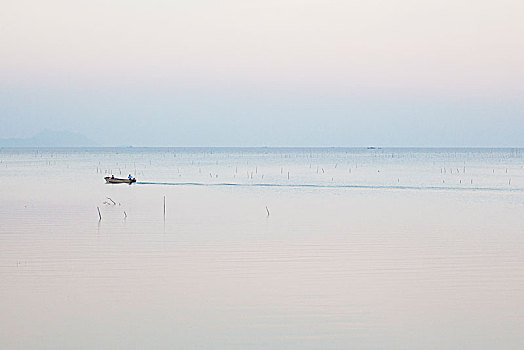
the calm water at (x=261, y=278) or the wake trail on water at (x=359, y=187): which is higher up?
the wake trail on water at (x=359, y=187)

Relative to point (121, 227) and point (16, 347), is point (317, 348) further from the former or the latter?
point (121, 227)

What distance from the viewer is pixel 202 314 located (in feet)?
34.7

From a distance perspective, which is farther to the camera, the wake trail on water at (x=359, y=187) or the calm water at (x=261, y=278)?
the wake trail on water at (x=359, y=187)

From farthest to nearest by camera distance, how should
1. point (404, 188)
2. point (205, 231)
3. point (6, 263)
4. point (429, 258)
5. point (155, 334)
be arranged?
point (404, 188) → point (205, 231) → point (429, 258) → point (6, 263) → point (155, 334)

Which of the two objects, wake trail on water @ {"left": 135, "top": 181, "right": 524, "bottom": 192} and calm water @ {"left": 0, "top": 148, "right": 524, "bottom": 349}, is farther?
wake trail on water @ {"left": 135, "top": 181, "right": 524, "bottom": 192}

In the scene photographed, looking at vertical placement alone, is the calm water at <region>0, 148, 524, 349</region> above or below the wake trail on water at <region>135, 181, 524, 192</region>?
below

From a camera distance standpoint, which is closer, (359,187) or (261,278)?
(261,278)

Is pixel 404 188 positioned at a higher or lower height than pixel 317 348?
higher

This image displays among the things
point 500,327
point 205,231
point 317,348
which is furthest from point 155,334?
point 205,231

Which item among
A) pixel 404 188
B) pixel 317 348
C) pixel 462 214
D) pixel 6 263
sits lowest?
pixel 317 348

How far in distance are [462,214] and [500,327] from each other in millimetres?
14510

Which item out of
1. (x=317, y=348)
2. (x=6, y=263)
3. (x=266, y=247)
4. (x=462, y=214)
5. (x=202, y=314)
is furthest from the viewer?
(x=462, y=214)

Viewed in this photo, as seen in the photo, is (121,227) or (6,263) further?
(121,227)

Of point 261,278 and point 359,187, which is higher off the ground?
point 359,187
